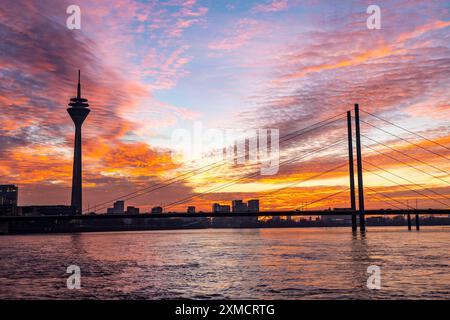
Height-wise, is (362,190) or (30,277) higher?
(362,190)

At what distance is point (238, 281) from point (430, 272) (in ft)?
38.6

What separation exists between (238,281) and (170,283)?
346 centimetres

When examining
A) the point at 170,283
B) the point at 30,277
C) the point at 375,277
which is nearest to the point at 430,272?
the point at 375,277

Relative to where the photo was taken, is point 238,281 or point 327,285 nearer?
point 327,285

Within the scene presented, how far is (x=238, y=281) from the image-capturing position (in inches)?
901
